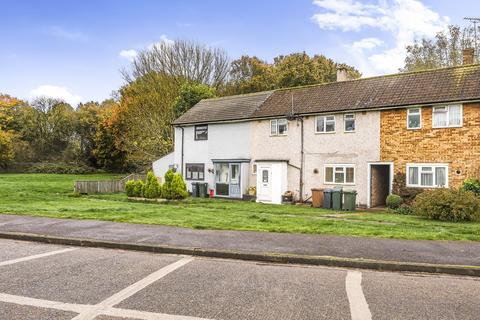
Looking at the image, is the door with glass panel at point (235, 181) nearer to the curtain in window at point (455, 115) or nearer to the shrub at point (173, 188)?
the shrub at point (173, 188)

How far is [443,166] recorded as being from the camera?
787 inches

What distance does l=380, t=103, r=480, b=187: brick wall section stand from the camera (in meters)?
Answer: 19.3

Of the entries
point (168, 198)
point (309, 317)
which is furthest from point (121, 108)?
point (309, 317)

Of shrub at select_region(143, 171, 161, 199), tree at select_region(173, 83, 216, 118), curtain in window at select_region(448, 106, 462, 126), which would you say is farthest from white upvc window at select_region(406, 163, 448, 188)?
tree at select_region(173, 83, 216, 118)

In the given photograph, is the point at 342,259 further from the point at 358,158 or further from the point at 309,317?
the point at 358,158

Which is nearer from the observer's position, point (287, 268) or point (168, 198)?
point (287, 268)

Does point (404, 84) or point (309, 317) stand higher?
point (404, 84)

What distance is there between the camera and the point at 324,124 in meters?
23.9

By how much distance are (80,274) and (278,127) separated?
19.8 m

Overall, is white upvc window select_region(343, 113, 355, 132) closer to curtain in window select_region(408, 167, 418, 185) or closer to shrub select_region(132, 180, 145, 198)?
curtain in window select_region(408, 167, 418, 185)

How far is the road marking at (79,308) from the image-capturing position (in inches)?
202

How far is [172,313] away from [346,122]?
64.1 ft

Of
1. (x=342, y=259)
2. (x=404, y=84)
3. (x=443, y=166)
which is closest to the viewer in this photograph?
(x=342, y=259)

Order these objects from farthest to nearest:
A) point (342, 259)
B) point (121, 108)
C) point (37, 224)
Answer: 1. point (121, 108)
2. point (37, 224)
3. point (342, 259)
